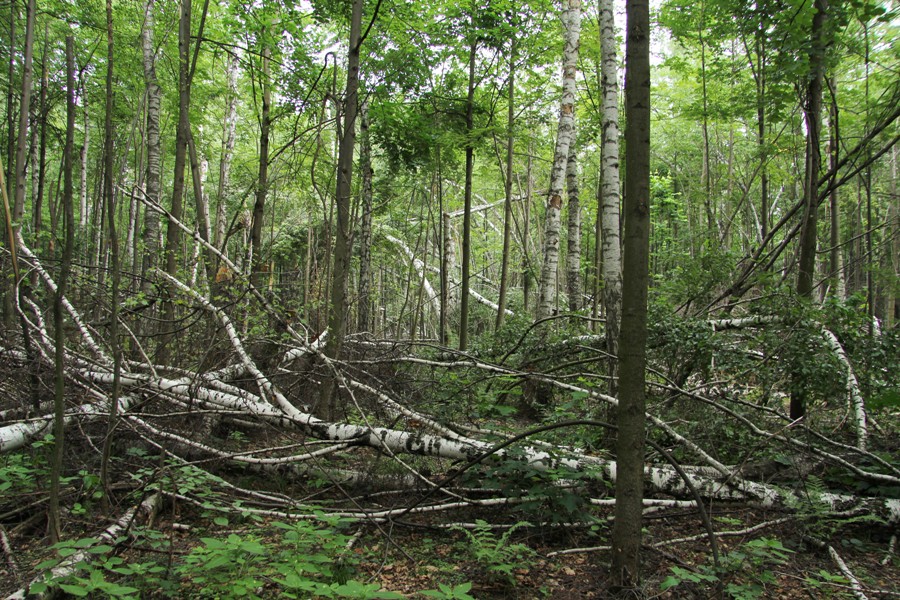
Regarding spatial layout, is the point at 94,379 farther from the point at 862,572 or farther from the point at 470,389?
the point at 862,572

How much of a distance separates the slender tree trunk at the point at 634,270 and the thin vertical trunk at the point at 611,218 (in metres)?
1.64

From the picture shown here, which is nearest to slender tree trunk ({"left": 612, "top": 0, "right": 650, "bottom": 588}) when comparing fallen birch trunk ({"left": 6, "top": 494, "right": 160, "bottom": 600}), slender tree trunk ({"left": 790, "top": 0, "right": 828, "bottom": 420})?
fallen birch trunk ({"left": 6, "top": 494, "right": 160, "bottom": 600})

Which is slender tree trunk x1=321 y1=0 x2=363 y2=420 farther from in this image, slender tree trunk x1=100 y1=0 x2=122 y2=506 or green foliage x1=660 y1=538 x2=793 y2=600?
green foliage x1=660 y1=538 x2=793 y2=600

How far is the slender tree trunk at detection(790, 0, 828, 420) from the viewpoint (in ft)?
17.4

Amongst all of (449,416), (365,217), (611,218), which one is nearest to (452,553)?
(449,416)

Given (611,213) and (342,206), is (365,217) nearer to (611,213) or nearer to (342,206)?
(342,206)

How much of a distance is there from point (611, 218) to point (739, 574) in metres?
3.40

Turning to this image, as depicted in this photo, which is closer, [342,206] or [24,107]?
[24,107]

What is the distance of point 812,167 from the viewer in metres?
5.56

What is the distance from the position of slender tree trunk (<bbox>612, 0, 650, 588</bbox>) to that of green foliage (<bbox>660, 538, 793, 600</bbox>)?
35cm

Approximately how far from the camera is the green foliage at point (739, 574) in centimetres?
288

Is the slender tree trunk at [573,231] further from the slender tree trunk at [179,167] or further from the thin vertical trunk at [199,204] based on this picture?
the slender tree trunk at [179,167]

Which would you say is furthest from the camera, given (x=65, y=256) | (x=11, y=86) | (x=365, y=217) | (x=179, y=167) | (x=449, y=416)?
(x=365, y=217)

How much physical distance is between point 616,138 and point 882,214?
21.6 meters
